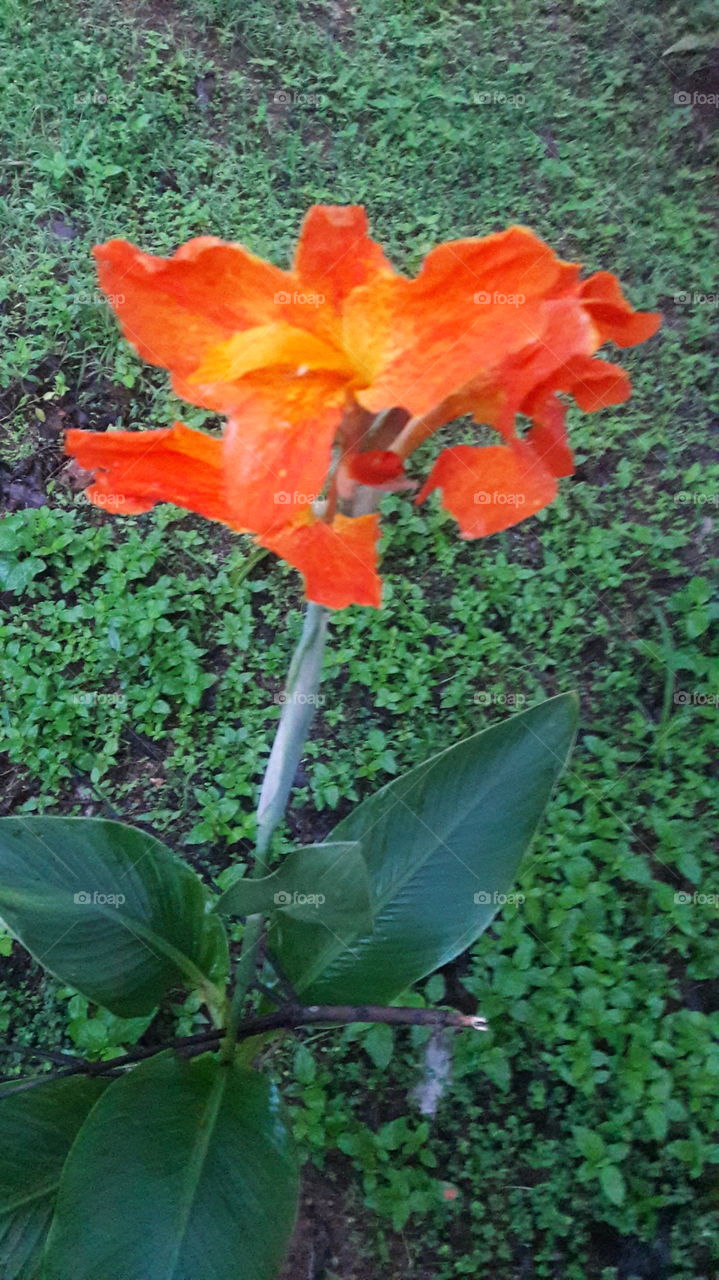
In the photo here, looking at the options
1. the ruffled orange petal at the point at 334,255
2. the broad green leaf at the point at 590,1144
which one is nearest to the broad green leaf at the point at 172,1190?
the broad green leaf at the point at 590,1144

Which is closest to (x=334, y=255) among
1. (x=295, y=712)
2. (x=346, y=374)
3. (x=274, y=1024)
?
(x=346, y=374)

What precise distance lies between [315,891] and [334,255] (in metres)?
0.37

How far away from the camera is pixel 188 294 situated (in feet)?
1.51

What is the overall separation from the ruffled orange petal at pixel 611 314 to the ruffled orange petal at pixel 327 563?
0.15m

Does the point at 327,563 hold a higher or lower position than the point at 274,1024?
higher

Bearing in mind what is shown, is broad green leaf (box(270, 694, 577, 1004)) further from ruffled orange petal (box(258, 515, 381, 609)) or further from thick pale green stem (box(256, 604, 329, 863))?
ruffled orange petal (box(258, 515, 381, 609))

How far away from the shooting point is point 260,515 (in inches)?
16.7

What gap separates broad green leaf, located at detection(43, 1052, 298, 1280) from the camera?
65 centimetres

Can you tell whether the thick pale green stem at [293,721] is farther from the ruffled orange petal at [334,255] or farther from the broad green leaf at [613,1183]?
the broad green leaf at [613,1183]

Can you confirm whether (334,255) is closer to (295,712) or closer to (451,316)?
(451,316)

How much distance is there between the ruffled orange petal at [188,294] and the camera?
1.48 ft

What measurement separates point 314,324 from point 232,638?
0.78 meters

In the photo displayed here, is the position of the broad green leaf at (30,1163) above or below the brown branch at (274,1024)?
below

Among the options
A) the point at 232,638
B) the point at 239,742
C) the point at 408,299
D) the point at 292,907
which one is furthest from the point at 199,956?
the point at 408,299
